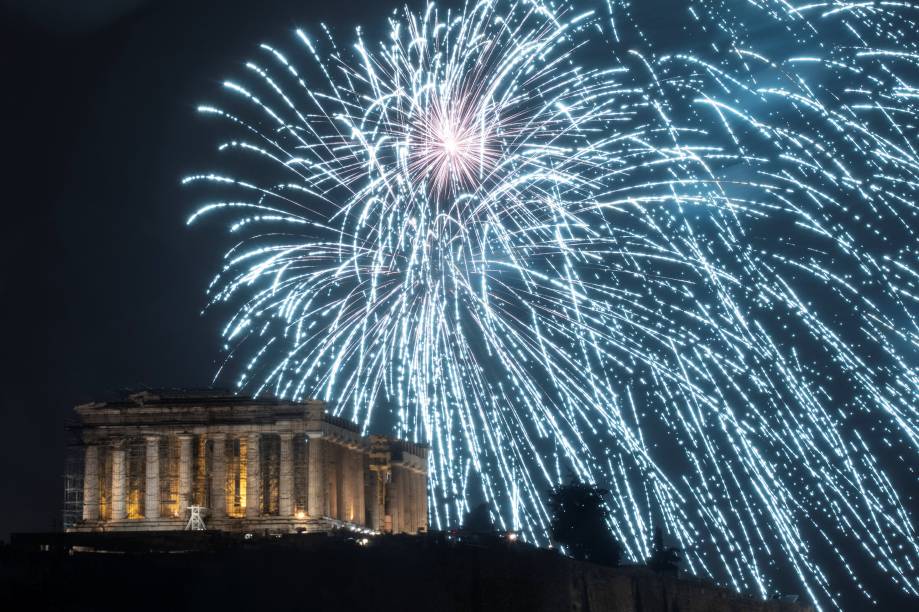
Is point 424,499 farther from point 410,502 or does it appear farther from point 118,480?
point 118,480

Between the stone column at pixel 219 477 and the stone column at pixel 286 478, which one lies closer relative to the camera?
the stone column at pixel 286 478

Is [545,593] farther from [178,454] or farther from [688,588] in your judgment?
[178,454]

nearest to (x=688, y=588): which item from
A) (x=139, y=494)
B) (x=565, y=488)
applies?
(x=565, y=488)

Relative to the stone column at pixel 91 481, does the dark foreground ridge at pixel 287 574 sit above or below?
below

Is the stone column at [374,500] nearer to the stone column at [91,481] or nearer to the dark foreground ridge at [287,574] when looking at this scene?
the stone column at [91,481]

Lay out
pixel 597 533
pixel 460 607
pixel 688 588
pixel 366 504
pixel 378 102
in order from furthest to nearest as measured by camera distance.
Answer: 1. pixel 597 533
2. pixel 366 504
3. pixel 688 588
4. pixel 460 607
5. pixel 378 102

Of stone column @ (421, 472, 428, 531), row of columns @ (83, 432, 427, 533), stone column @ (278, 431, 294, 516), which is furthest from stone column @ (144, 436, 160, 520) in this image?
stone column @ (421, 472, 428, 531)

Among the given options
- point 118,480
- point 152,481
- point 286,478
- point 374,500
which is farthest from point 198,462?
point 374,500

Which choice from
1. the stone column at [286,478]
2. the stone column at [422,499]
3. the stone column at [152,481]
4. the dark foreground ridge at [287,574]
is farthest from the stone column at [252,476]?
the stone column at [422,499]
